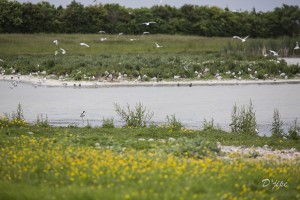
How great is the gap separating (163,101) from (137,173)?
2336cm

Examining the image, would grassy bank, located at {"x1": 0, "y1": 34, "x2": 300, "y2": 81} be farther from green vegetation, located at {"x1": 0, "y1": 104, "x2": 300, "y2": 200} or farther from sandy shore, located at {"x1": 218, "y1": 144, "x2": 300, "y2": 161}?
green vegetation, located at {"x1": 0, "y1": 104, "x2": 300, "y2": 200}

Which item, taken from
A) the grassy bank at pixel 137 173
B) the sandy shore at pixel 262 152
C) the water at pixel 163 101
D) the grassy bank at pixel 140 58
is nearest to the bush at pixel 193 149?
the grassy bank at pixel 137 173

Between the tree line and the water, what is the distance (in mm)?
39550

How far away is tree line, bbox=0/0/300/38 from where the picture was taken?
3312 inches

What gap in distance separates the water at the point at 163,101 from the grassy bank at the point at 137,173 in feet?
33.4

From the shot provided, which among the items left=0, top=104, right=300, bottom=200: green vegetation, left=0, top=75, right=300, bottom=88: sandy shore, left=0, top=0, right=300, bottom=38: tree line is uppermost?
left=0, top=0, right=300, bottom=38: tree line

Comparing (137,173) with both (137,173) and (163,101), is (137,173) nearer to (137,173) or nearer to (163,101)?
(137,173)

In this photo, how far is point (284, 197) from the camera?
11.1 meters

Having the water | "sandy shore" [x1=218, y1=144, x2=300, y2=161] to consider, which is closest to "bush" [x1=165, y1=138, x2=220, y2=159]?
"sandy shore" [x1=218, y1=144, x2=300, y2=161]

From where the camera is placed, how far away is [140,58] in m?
59.1

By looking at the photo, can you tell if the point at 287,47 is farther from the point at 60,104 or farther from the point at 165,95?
the point at 60,104

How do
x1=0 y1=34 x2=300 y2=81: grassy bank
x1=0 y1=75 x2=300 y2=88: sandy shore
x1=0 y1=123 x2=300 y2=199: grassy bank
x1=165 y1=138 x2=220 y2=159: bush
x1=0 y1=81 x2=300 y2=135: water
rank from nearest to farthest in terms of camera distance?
x1=0 y1=123 x2=300 y2=199: grassy bank → x1=165 y1=138 x2=220 y2=159: bush → x1=0 y1=81 x2=300 y2=135: water → x1=0 y1=75 x2=300 y2=88: sandy shore → x1=0 y1=34 x2=300 y2=81: grassy bank

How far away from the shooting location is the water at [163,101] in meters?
27.5

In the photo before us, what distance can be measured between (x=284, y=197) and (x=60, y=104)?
24394 mm
